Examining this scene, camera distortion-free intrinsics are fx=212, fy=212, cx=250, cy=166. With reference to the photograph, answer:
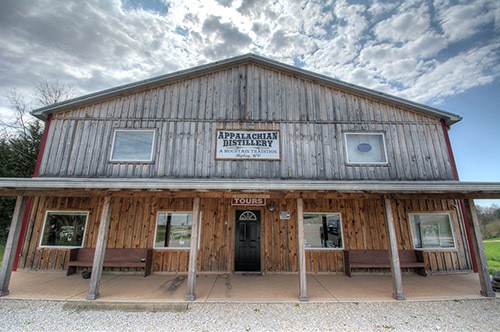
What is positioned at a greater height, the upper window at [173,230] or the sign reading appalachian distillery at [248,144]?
the sign reading appalachian distillery at [248,144]

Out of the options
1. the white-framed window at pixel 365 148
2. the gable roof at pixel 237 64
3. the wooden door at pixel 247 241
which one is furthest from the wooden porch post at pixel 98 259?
the white-framed window at pixel 365 148

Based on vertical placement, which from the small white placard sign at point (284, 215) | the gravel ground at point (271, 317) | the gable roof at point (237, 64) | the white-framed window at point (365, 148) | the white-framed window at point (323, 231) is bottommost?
the gravel ground at point (271, 317)

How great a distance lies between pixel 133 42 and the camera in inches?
432

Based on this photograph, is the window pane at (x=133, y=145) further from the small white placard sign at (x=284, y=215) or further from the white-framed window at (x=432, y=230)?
the white-framed window at (x=432, y=230)

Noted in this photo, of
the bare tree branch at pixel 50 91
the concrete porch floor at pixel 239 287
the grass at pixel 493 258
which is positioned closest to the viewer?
the concrete porch floor at pixel 239 287

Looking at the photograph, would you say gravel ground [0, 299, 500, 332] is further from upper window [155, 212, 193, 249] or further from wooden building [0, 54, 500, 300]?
upper window [155, 212, 193, 249]

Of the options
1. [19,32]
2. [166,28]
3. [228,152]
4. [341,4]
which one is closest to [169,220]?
[228,152]

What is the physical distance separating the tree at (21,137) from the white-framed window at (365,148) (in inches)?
721

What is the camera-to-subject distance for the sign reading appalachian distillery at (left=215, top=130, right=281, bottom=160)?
7316 mm

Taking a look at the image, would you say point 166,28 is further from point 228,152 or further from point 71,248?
point 71,248

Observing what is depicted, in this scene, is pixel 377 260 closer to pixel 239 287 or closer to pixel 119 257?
pixel 239 287

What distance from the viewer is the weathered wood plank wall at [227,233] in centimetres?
715

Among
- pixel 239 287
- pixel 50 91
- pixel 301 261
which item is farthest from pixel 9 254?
pixel 50 91

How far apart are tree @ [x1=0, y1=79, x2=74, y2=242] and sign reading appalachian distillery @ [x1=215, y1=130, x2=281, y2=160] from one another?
14163 millimetres
